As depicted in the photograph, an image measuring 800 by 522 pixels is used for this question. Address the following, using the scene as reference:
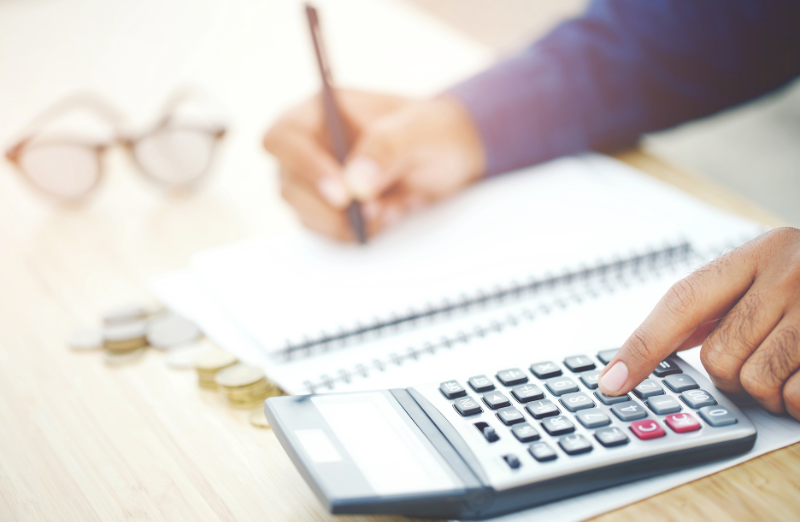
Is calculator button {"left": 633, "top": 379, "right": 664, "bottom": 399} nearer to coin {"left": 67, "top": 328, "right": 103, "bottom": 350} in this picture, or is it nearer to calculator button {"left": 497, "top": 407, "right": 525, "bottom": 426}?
calculator button {"left": 497, "top": 407, "right": 525, "bottom": 426}

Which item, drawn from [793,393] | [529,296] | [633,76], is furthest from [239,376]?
[633,76]

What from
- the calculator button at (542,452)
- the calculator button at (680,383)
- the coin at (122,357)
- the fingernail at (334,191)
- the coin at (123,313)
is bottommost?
the calculator button at (680,383)

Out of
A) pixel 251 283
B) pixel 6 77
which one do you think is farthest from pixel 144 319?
pixel 6 77

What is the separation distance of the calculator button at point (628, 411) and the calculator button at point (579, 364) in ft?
0.12

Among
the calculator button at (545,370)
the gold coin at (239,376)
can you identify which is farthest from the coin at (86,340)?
the calculator button at (545,370)

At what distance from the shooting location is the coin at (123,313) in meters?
0.53

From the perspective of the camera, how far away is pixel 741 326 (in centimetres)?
38

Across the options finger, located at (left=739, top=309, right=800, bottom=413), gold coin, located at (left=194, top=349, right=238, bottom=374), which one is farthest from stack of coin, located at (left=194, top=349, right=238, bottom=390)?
finger, located at (left=739, top=309, right=800, bottom=413)

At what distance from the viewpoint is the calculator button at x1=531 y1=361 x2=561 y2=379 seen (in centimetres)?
40

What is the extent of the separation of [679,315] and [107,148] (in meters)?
0.61

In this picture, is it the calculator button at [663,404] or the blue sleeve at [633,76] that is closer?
the calculator button at [663,404]

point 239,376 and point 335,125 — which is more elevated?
point 335,125

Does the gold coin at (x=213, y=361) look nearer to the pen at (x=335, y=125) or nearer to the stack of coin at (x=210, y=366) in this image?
the stack of coin at (x=210, y=366)

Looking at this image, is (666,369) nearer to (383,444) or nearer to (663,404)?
(663,404)
